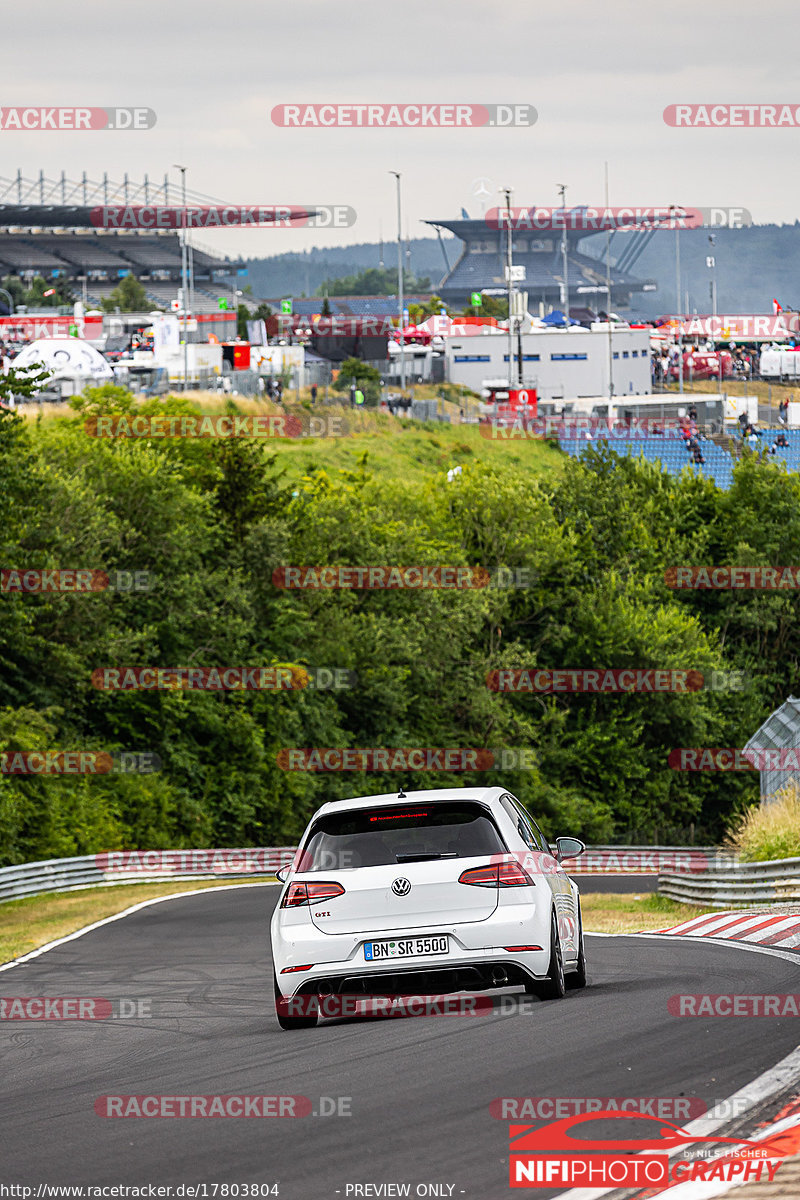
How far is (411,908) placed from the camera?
9742mm

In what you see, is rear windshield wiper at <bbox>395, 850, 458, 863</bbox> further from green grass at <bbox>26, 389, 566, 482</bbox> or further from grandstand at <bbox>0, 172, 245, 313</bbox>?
grandstand at <bbox>0, 172, 245, 313</bbox>

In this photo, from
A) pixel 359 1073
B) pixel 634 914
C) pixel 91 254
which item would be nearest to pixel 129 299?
pixel 91 254

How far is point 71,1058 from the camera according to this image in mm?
10102

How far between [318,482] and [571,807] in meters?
14.2

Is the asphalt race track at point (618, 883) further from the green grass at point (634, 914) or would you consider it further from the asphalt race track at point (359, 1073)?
the asphalt race track at point (359, 1073)

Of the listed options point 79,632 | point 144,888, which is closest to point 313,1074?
point 144,888

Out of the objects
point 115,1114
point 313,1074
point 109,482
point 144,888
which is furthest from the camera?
point 109,482

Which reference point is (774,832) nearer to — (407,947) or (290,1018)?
(290,1018)

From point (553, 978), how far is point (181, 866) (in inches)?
1133

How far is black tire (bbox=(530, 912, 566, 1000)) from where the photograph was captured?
10.2 m

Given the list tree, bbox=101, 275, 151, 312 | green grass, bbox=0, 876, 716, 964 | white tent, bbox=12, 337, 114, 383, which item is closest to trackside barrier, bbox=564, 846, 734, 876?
green grass, bbox=0, 876, 716, 964

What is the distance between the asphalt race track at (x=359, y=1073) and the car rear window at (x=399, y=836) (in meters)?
1.00

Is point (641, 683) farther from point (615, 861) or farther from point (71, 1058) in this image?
point (71, 1058)

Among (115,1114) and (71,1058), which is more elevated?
(115,1114)
